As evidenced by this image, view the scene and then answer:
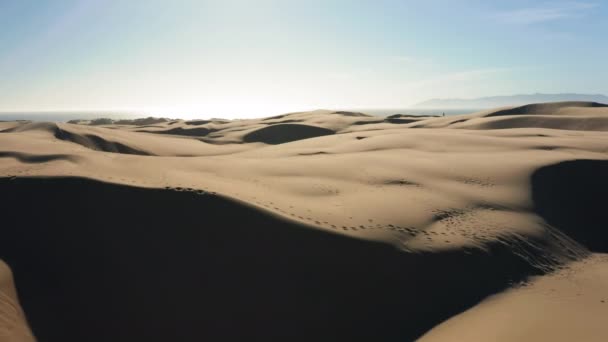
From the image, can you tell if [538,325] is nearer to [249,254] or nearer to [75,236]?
[249,254]

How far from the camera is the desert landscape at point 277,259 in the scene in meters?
5.20

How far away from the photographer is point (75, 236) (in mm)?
6156

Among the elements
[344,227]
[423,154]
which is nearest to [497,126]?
[423,154]

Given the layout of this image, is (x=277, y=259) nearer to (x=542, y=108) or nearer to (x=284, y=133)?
(x=284, y=133)

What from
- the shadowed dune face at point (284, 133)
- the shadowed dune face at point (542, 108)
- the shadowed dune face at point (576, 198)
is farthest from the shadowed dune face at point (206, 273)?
the shadowed dune face at point (542, 108)

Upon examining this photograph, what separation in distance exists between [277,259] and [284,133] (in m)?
30.0

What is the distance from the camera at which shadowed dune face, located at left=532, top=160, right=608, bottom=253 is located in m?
9.55

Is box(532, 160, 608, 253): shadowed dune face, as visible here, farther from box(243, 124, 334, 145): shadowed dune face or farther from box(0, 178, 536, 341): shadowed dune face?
box(243, 124, 334, 145): shadowed dune face

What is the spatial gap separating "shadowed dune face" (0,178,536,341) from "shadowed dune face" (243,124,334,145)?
2713 cm

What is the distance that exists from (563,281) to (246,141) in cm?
2876

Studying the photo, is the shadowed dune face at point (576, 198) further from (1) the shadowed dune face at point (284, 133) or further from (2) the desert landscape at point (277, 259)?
(1) the shadowed dune face at point (284, 133)

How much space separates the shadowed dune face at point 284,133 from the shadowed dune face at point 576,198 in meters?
23.8

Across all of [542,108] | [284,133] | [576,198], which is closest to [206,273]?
[576,198]

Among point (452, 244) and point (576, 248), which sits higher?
point (452, 244)
